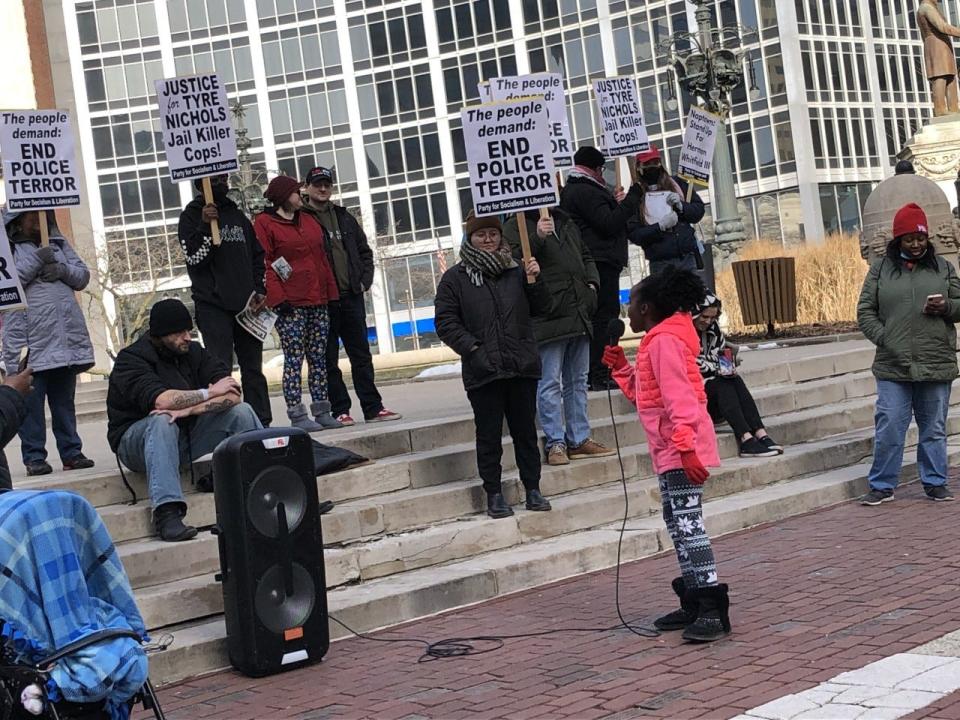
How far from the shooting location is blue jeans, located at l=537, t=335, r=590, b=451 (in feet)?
34.2

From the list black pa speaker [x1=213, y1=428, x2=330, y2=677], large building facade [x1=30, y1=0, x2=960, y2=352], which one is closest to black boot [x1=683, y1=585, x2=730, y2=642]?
black pa speaker [x1=213, y1=428, x2=330, y2=677]

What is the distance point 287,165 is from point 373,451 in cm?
6970

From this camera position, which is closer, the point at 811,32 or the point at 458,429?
the point at 458,429

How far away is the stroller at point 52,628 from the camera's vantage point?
4.13 metres

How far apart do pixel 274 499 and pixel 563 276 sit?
395 cm

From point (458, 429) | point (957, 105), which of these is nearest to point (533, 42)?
point (957, 105)

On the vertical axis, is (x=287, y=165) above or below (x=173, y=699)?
above

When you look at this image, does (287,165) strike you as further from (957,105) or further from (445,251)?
(957,105)

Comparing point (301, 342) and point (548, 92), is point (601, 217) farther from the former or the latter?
point (301, 342)

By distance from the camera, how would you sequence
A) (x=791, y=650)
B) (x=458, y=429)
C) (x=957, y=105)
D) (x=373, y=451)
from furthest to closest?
1. (x=957, y=105)
2. (x=458, y=429)
3. (x=373, y=451)
4. (x=791, y=650)

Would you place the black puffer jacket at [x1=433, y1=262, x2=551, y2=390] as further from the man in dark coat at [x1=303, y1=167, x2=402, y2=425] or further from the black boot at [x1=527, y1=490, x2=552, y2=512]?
the man in dark coat at [x1=303, y1=167, x2=402, y2=425]

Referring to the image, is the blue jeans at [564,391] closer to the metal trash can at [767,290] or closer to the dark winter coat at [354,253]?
the dark winter coat at [354,253]

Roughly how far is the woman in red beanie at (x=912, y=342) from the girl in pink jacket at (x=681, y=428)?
3543 millimetres

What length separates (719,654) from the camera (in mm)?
6711
